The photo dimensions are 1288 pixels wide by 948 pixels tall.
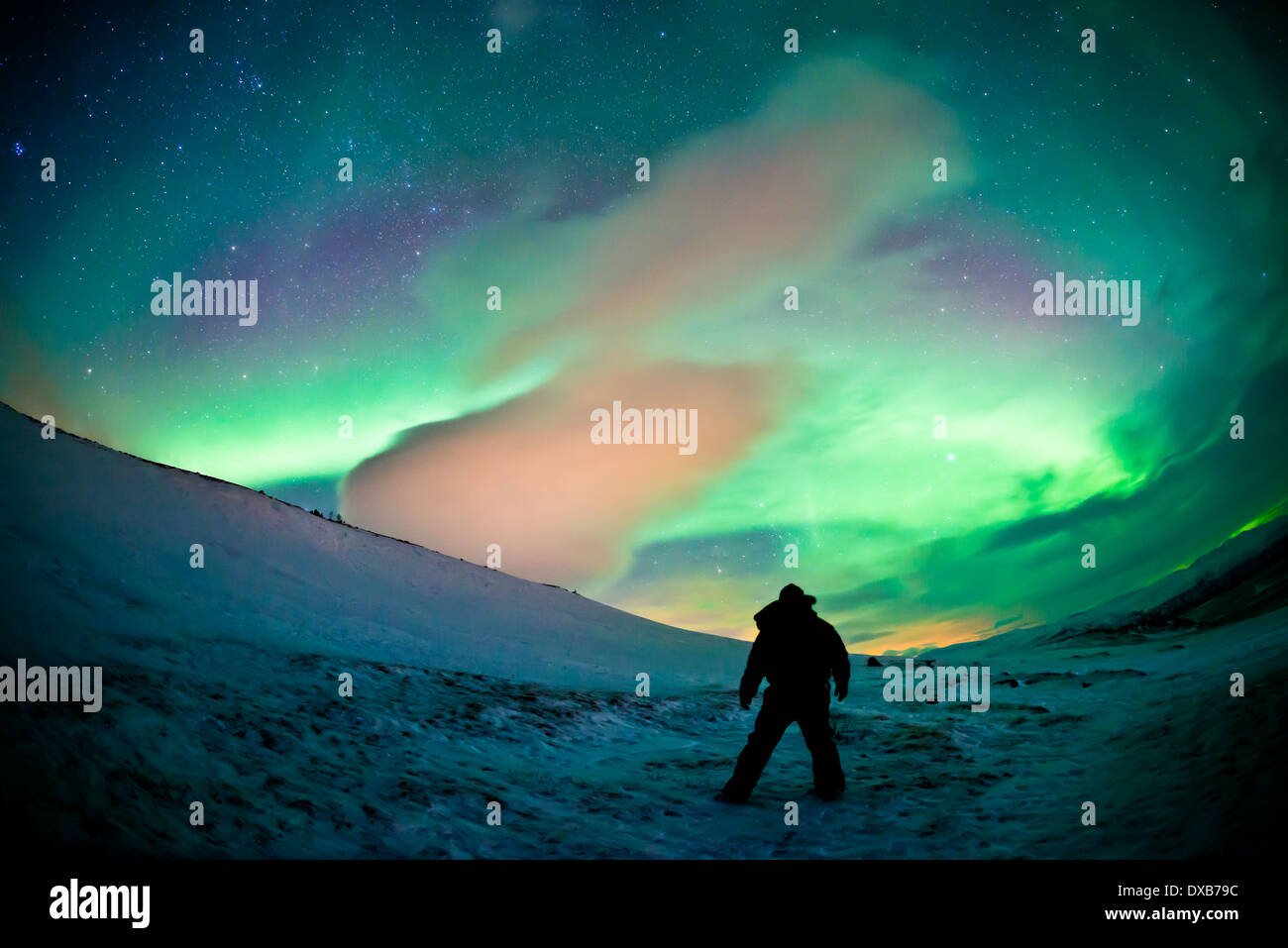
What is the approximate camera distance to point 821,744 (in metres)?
7.18

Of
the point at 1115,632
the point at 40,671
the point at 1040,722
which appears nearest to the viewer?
the point at 40,671

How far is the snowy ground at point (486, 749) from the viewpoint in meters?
5.22

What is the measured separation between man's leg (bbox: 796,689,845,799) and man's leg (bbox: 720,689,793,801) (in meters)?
0.22

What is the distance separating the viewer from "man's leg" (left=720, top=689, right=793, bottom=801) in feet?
23.1

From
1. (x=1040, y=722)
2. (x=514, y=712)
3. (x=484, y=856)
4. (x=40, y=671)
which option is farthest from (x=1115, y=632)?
(x=40, y=671)

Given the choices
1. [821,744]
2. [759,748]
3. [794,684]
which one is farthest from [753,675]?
[821,744]

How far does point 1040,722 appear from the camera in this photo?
11.1 metres

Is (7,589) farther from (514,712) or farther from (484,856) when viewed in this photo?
(484,856)

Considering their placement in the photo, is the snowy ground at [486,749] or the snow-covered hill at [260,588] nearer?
the snowy ground at [486,749]

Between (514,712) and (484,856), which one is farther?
(514,712)

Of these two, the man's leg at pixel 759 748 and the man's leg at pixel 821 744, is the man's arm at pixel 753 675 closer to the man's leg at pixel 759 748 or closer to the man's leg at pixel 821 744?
the man's leg at pixel 759 748

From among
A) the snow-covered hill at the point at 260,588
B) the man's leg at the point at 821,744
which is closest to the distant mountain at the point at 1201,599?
the snow-covered hill at the point at 260,588

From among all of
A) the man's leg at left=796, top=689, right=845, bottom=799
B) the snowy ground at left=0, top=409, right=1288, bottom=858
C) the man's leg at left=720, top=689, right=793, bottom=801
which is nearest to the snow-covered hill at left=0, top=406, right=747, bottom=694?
the snowy ground at left=0, top=409, right=1288, bottom=858
